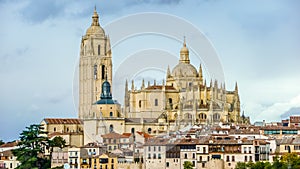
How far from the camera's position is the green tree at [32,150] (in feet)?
302

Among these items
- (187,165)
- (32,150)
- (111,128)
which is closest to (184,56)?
(111,128)

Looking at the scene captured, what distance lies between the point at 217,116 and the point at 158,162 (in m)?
26.6

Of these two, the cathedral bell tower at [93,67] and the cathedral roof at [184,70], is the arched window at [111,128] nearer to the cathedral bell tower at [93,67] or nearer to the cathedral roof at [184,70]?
the cathedral bell tower at [93,67]

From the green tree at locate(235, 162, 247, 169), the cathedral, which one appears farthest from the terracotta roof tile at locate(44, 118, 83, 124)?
the green tree at locate(235, 162, 247, 169)

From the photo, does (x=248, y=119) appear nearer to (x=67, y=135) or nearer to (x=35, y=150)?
(x=67, y=135)

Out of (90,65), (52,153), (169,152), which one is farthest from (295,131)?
(90,65)

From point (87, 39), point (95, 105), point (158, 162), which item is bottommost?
point (158, 162)

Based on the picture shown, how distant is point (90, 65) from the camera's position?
120 metres

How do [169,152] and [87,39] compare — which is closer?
[169,152]

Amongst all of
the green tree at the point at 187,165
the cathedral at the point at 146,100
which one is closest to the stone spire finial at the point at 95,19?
the cathedral at the point at 146,100

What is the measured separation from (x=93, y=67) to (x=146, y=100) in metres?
10.6

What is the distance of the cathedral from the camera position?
106 meters

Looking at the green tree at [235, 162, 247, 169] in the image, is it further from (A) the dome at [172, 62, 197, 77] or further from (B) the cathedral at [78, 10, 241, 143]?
(A) the dome at [172, 62, 197, 77]

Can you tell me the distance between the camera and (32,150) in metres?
93.4
